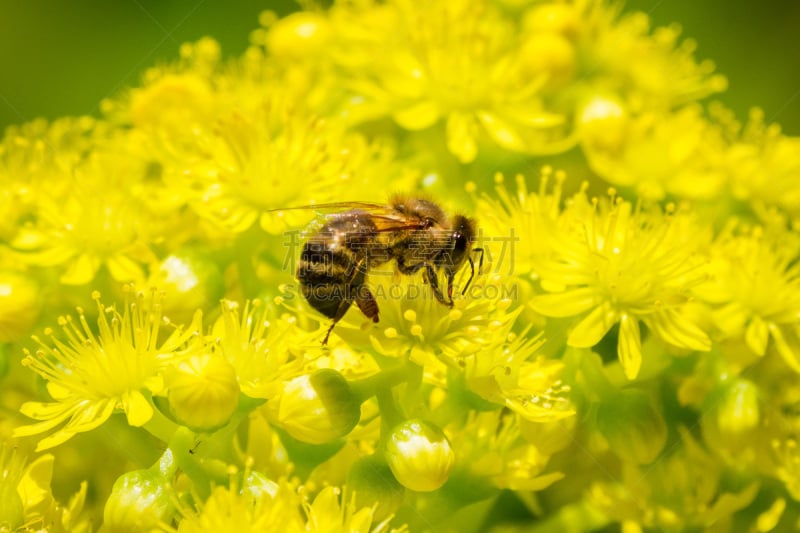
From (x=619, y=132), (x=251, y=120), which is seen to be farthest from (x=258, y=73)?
(x=619, y=132)

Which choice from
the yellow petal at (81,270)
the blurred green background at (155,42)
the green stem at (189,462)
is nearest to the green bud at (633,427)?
the green stem at (189,462)

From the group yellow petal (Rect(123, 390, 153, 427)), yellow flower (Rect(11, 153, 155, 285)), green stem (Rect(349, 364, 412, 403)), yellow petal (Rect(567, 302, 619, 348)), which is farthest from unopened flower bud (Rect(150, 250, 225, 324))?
yellow petal (Rect(567, 302, 619, 348))

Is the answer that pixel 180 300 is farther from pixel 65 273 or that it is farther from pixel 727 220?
pixel 727 220

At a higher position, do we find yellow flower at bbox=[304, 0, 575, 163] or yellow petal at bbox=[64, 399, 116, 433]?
yellow flower at bbox=[304, 0, 575, 163]

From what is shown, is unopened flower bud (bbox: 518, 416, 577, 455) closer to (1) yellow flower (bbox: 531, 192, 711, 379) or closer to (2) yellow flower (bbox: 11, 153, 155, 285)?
(1) yellow flower (bbox: 531, 192, 711, 379)

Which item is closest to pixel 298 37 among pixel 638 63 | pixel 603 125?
pixel 603 125

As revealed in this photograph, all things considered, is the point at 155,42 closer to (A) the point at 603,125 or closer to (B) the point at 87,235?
(B) the point at 87,235

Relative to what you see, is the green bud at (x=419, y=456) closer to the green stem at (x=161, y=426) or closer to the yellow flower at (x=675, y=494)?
the green stem at (x=161, y=426)
